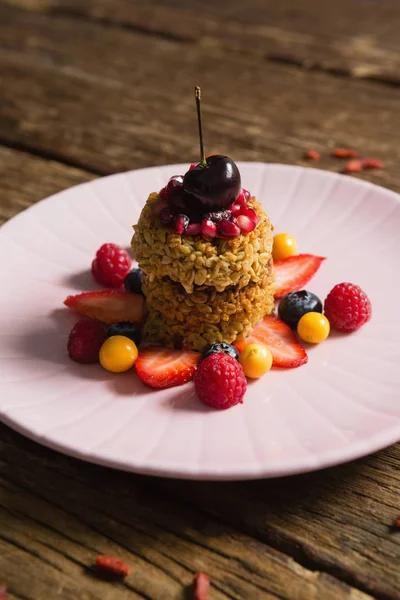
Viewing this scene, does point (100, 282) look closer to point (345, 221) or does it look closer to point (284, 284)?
point (284, 284)

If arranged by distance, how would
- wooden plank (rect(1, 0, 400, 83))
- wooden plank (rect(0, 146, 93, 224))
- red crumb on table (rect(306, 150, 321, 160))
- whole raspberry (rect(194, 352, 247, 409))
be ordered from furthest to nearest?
wooden plank (rect(1, 0, 400, 83)) < red crumb on table (rect(306, 150, 321, 160)) < wooden plank (rect(0, 146, 93, 224)) < whole raspberry (rect(194, 352, 247, 409))

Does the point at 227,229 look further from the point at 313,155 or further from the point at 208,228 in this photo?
the point at 313,155

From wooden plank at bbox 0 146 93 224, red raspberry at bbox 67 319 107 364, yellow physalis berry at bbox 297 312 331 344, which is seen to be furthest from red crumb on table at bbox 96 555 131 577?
wooden plank at bbox 0 146 93 224

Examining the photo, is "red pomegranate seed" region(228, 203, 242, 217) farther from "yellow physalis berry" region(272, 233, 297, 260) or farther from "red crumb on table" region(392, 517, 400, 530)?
"red crumb on table" region(392, 517, 400, 530)

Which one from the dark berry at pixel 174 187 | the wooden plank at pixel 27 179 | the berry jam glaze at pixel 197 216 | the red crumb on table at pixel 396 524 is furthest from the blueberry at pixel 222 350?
the wooden plank at pixel 27 179

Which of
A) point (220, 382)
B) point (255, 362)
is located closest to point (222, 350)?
point (255, 362)
